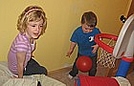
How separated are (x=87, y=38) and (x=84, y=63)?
0.72ft

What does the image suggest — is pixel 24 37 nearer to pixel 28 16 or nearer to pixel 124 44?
pixel 28 16

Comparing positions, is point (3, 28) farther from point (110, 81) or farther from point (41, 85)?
point (110, 81)

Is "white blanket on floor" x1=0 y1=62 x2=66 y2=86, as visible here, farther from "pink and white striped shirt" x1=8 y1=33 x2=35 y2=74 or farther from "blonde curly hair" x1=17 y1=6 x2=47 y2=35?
"blonde curly hair" x1=17 y1=6 x2=47 y2=35

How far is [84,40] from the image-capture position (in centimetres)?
221

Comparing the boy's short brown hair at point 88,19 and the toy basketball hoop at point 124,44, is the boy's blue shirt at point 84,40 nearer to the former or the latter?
the boy's short brown hair at point 88,19

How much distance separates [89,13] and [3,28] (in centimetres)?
74

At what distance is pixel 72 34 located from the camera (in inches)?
88.4

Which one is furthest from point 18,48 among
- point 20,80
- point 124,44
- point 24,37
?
point 124,44

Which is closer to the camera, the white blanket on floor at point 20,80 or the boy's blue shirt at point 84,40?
the white blanket on floor at point 20,80

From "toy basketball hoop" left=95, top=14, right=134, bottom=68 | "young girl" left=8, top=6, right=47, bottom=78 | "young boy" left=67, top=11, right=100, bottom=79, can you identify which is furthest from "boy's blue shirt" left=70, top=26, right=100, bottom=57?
"young girl" left=8, top=6, right=47, bottom=78

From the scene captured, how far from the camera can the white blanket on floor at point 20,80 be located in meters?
1.55

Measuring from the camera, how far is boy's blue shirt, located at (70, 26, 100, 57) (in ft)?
7.20

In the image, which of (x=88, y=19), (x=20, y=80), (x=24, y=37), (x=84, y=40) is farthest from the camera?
(x=84, y=40)

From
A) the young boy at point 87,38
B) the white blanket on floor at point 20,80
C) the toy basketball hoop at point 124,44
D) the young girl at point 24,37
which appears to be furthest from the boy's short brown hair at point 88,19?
the white blanket on floor at point 20,80
